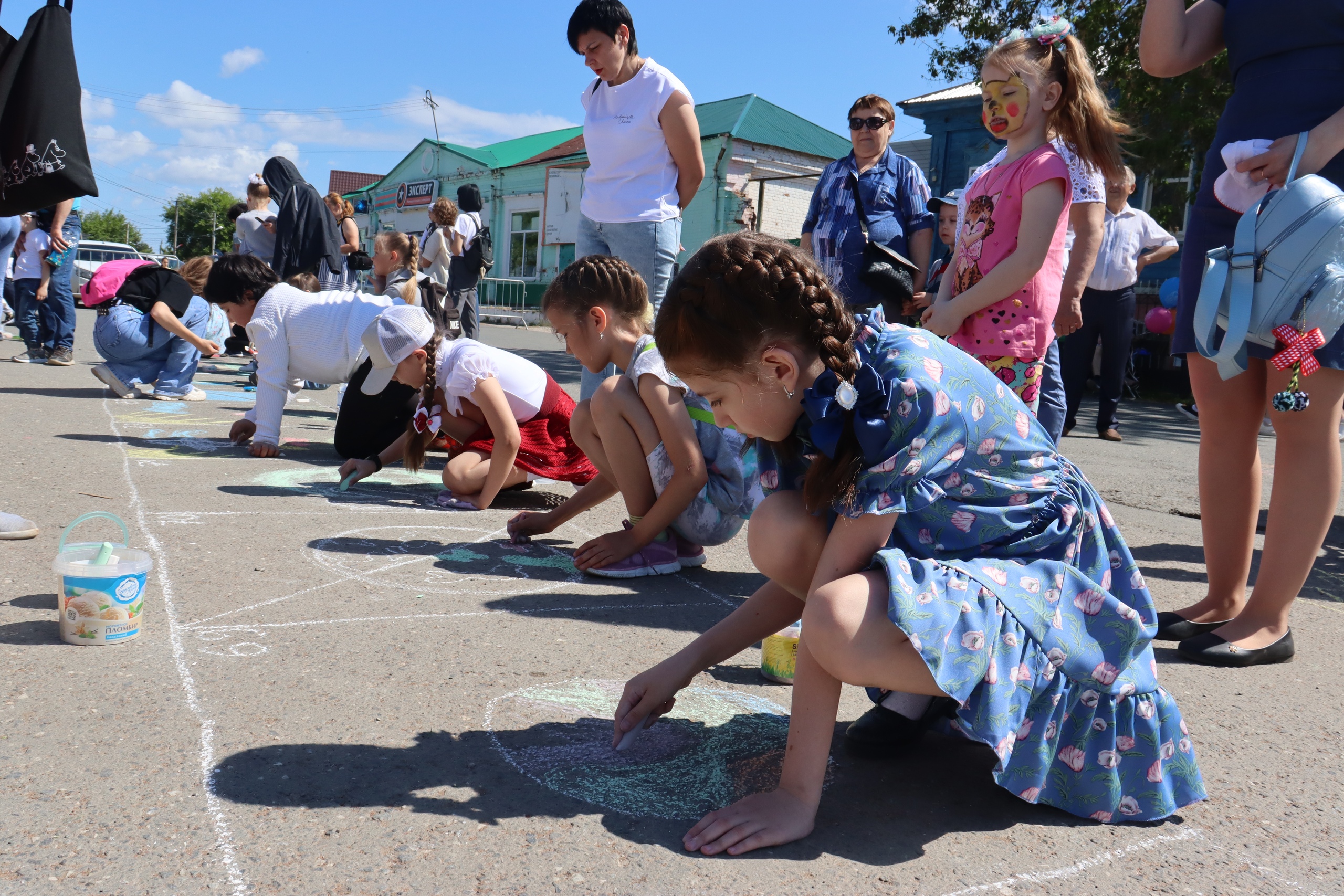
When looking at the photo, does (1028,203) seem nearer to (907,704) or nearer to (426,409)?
A: (907,704)

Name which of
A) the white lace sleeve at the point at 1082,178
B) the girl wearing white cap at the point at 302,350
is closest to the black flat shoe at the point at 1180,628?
the white lace sleeve at the point at 1082,178

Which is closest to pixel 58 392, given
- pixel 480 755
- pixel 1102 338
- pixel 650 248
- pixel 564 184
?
pixel 650 248

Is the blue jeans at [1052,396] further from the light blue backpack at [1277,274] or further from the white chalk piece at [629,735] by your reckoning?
the white chalk piece at [629,735]

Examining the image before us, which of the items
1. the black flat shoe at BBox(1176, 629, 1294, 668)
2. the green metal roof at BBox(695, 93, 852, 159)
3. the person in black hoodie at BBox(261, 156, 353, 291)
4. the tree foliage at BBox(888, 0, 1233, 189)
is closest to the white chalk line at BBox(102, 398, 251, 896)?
the black flat shoe at BBox(1176, 629, 1294, 668)

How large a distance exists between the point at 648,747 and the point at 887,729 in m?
0.46

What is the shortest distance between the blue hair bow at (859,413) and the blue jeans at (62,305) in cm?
873

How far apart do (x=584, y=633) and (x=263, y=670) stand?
2.49ft

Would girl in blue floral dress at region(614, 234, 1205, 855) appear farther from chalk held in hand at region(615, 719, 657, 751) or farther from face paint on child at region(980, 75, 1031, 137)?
face paint on child at region(980, 75, 1031, 137)

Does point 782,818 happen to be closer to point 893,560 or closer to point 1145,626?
point 893,560

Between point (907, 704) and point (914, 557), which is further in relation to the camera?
point (907, 704)

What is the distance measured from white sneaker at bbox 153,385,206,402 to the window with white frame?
22909mm

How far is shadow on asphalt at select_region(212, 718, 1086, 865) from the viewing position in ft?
5.21

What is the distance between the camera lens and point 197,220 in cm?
8975

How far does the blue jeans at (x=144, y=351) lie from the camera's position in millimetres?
6695
